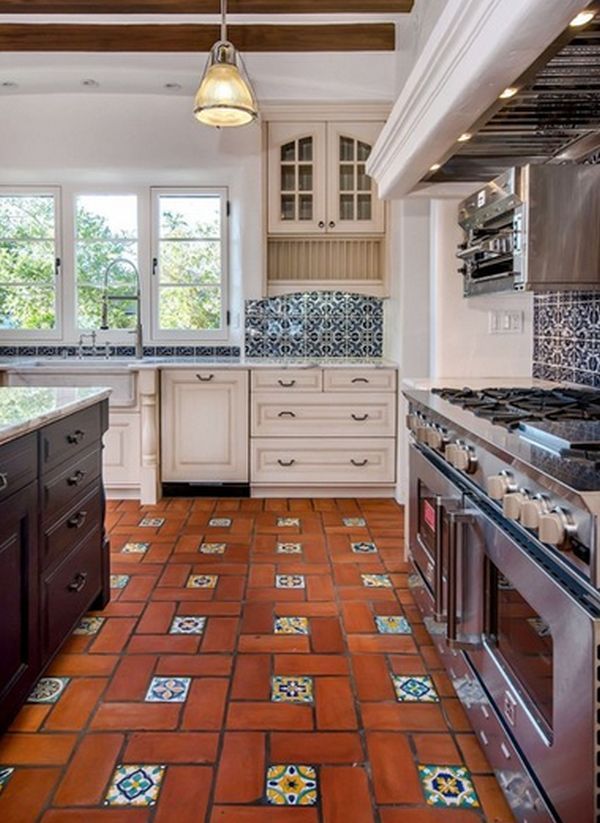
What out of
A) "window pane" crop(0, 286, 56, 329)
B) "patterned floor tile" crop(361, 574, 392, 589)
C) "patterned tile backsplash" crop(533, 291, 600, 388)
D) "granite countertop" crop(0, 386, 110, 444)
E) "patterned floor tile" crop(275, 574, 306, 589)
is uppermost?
"window pane" crop(0, 286, 56, 329)

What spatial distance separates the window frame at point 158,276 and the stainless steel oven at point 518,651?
3166mm

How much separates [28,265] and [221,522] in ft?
8.33

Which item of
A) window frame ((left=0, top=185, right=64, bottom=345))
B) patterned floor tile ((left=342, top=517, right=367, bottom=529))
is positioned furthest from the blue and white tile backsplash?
patterned floor tile ((left=342, top=517, right=367, bottom=529))

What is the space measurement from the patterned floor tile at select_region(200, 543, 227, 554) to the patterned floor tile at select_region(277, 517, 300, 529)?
456 mm

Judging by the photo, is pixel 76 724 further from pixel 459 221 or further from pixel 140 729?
pixel 459 221

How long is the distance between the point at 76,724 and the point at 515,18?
204 centimetres

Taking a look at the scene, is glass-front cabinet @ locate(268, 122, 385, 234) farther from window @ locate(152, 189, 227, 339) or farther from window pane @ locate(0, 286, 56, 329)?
window pane @ locate(0, 286, 56, 329)

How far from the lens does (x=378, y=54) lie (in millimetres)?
4383

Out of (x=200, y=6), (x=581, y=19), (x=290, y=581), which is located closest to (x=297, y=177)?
(x=200, y=6)

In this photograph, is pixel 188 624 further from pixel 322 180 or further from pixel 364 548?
pixel 322 180

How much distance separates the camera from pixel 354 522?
405 cm

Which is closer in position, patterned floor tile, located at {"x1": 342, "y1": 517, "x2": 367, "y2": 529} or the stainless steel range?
the stainless steel range

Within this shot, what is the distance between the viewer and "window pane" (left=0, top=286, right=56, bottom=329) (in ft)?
17.0

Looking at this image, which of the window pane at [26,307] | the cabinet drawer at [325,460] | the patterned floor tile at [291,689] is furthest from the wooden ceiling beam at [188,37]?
the patterned floor tile at [291,689]
